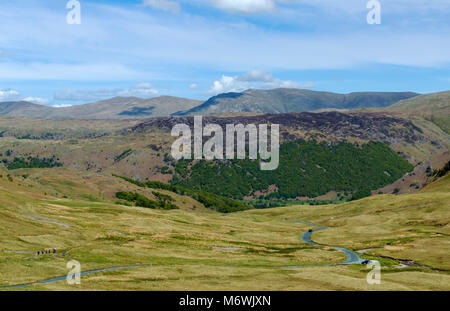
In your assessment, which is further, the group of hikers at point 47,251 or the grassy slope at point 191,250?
the group of hikers at point 47,251

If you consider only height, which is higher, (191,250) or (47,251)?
(47,251)

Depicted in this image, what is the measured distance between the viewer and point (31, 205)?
150m

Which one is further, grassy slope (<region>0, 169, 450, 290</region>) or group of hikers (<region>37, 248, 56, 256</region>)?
group of hikers (<region>37, 248, 56, 256</region>)

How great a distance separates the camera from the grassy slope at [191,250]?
80.0 meters

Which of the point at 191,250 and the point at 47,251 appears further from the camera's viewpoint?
the point at 191,250

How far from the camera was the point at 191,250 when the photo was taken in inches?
4975

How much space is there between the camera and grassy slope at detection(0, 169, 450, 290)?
262 feet
